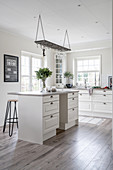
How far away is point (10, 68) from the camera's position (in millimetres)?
4906

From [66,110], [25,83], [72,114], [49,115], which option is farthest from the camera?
[25,83]

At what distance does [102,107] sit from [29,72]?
2733mm

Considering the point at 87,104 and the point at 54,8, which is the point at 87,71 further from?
the point at 54,8

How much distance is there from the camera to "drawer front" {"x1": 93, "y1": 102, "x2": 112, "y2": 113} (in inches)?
216

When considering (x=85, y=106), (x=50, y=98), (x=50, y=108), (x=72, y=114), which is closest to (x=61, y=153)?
(x=50, y=108)

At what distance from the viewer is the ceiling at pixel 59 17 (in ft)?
10.6

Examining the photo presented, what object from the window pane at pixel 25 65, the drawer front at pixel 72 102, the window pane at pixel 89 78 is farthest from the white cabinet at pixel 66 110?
the window pane at pixel 89 78

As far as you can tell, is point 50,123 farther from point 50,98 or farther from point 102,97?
point 102,97

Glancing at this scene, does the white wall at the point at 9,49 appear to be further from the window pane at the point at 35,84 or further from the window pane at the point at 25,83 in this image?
the window pane at the point at 35,84

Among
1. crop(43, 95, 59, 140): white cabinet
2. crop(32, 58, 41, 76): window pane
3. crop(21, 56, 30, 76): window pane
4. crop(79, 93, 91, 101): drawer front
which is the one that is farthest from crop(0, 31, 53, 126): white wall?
crop(79, 93, 91, 101): drawer front

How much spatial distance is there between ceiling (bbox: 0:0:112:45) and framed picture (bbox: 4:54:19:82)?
2.56 ft

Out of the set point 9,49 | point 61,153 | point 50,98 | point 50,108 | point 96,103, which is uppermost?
point 9,49

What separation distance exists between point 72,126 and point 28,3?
308cm

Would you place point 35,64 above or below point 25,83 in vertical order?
above
